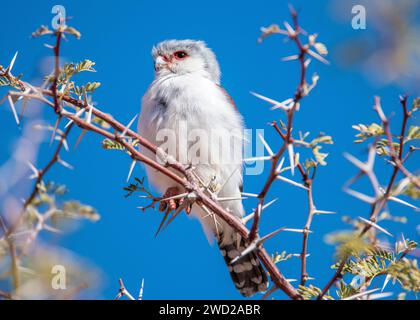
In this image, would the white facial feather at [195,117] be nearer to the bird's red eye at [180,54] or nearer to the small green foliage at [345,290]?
the bird's red eye at [180,54]

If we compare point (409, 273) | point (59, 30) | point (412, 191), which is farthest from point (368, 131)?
point (59, 30)

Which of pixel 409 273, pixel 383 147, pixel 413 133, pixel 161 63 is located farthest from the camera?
pixel 161 63

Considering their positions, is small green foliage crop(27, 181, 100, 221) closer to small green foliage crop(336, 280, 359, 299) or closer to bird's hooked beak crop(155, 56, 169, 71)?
small green foliage crop(336, 280, 359, 299)

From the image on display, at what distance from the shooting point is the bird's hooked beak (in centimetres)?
547

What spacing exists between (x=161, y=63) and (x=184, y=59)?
25 cm

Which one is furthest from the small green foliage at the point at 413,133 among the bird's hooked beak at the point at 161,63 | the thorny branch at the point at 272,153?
the bird's hooked beak at the point at 161,63

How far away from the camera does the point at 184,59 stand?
559 centimetres

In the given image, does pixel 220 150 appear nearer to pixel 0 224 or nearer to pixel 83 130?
pixel 83 130

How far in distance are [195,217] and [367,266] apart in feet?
10.1

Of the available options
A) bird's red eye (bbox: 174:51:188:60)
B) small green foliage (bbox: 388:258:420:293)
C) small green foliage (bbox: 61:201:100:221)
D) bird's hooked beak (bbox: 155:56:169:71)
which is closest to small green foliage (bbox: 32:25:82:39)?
small green foliage (bbox: 61:201:100:221)

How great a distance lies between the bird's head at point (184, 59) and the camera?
5.45m

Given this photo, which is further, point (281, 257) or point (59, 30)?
point (281, 257)

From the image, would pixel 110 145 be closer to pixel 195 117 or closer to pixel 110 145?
pixel 110 145
